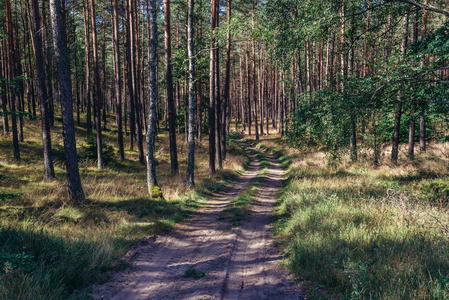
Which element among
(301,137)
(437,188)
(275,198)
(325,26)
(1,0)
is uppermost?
(1,0)

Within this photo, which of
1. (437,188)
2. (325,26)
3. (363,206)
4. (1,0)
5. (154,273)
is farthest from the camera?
(1,0)

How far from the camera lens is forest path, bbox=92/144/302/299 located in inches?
175

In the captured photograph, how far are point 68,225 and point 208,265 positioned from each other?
4.10 metres

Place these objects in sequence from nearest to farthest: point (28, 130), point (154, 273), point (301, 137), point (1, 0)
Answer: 1. point (154, 273)
2. point (301, 137)
3. point (1, 0)
4. point (28, 130)

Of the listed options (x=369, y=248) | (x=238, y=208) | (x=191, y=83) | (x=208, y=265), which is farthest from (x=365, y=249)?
(x=191, y=83)

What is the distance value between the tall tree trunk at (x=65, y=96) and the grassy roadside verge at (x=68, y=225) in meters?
0.71

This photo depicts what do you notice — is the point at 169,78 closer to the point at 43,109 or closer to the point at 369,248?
the point at 43,109

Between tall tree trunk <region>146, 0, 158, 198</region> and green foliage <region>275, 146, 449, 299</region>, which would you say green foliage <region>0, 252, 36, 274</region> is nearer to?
green foliage <region>275, 146, 449, 299</region>

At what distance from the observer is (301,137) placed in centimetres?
1272

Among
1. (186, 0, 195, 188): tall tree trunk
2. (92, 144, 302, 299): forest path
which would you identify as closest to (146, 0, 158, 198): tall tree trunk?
(186, 0, 195, 188): tall tree trunk

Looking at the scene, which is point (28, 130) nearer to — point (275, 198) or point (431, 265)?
point (275, 198)

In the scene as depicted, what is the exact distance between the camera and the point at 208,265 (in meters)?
5.50

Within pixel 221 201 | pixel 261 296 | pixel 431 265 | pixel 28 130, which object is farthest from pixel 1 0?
pixel 431 265

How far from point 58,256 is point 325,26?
10417 mm
